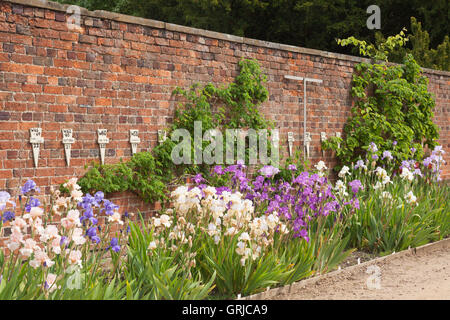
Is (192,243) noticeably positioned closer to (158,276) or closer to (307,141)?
(158,276)

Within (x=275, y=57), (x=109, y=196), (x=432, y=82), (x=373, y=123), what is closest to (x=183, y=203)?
(x=109, y=196)

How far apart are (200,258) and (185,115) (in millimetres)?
2396

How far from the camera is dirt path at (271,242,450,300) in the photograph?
442cm

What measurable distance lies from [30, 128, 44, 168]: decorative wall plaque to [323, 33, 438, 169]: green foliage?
470 centimetres

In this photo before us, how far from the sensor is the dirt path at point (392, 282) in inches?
174

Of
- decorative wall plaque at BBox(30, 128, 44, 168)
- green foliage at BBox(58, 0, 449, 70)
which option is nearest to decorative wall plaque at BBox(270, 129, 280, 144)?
decorative wall plaque at BBox(30, 128, 44, 168)

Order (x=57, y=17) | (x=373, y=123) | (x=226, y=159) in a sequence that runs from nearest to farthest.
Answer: (x=57, y=17) → (x=226, y=159) → (x=373, y=123)

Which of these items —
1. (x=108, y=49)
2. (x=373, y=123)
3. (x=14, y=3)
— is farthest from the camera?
(x=373, y=123)

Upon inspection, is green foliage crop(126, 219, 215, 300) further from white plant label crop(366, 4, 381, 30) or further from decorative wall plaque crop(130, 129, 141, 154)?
white plant label crop(366, 4, 381, 30)

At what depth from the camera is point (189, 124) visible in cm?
638

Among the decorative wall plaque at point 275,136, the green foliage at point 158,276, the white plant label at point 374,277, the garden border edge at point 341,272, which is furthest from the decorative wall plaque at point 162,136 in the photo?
the white plant label at point 374,277

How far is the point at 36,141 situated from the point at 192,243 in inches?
75.7
